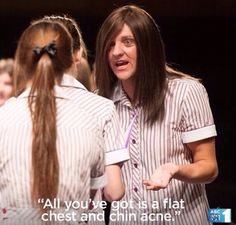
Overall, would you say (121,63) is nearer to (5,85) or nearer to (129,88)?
(129,88)

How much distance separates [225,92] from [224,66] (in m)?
0.07

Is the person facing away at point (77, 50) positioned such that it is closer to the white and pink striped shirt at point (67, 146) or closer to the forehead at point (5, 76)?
the white and pink striped shirt at point (67, 146)

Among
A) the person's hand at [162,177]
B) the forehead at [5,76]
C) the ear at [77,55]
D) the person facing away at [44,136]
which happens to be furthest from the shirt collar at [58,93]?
the forehead at [5,76]

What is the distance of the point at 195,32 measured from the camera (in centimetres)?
139

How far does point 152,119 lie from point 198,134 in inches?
3.7

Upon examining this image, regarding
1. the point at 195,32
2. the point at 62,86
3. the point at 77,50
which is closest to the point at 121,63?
the point at 77,50

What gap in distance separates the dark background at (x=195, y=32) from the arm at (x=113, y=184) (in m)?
0.51

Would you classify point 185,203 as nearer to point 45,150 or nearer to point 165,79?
point 165,79

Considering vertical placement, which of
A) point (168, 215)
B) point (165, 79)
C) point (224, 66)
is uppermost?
point (224, 66)

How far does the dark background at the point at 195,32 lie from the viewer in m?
1.35

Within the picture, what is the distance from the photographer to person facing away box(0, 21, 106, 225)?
86cm

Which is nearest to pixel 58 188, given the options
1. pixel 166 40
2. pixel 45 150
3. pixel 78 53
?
pixel 45 150

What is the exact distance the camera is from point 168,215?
1104 mm

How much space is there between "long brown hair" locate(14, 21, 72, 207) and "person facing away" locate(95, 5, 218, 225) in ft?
0.70
